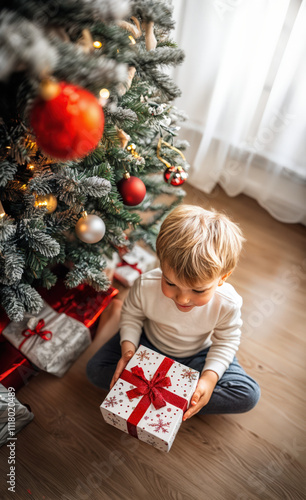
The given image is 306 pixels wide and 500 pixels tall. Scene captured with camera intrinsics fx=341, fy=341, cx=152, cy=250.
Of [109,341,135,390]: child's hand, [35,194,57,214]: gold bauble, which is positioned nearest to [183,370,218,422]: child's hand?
[109,341,135,390]: child's hand

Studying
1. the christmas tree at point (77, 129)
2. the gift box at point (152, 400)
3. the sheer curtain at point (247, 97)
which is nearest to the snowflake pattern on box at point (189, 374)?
the gift box at point (152, 400)

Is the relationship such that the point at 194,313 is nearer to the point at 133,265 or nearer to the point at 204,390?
the point at 204,390

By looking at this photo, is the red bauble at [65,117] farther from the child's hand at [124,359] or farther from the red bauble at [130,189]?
the child's hand at [124,359]

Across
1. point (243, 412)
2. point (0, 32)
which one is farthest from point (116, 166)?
point (243, 412)

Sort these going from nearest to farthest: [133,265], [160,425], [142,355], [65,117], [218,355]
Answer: [65,117], [160,425], [142,355], [218,355], [133,265]

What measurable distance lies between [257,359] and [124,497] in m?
0.62

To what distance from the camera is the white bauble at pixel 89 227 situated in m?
0.86

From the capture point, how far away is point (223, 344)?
1.01 meters

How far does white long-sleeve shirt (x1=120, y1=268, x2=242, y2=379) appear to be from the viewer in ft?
3.14

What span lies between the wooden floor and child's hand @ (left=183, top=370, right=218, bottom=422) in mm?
193

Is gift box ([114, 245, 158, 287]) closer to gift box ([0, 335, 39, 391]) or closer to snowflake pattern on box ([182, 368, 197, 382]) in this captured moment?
gift box ([0, 335, 39, 391])

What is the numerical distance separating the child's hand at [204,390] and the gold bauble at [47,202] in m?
0.62

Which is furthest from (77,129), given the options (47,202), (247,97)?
(247,97)

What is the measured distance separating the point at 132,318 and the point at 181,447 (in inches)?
16.7
